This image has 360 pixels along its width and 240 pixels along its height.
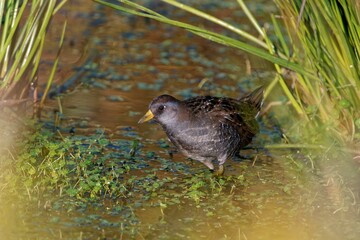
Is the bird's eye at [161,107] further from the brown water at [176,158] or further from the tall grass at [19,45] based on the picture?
the tall grass at [19,45]

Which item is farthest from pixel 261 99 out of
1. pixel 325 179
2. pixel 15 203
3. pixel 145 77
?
pixel 15 203

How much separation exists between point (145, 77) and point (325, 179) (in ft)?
7.64

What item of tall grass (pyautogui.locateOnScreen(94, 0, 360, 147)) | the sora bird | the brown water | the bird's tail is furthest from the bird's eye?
the bird's tail

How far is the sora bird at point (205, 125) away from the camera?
559cm

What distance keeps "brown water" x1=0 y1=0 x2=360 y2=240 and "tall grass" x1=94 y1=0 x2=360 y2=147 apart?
0.25 metres

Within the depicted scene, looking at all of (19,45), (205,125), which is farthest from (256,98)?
(19,45)

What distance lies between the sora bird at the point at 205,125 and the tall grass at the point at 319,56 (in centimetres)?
37

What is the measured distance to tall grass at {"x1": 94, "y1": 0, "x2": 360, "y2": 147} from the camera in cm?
520

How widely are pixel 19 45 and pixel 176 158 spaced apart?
4.09 feet

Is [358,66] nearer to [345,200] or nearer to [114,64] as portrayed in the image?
[345,200]

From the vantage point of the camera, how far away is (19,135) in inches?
231

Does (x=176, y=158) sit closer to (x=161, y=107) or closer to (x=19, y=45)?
(x=161, y=107)

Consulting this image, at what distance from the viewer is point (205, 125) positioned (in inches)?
224

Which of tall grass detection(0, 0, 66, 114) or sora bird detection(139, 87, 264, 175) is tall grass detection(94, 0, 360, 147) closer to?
sora bird detection(139, 87, 264, 175)
